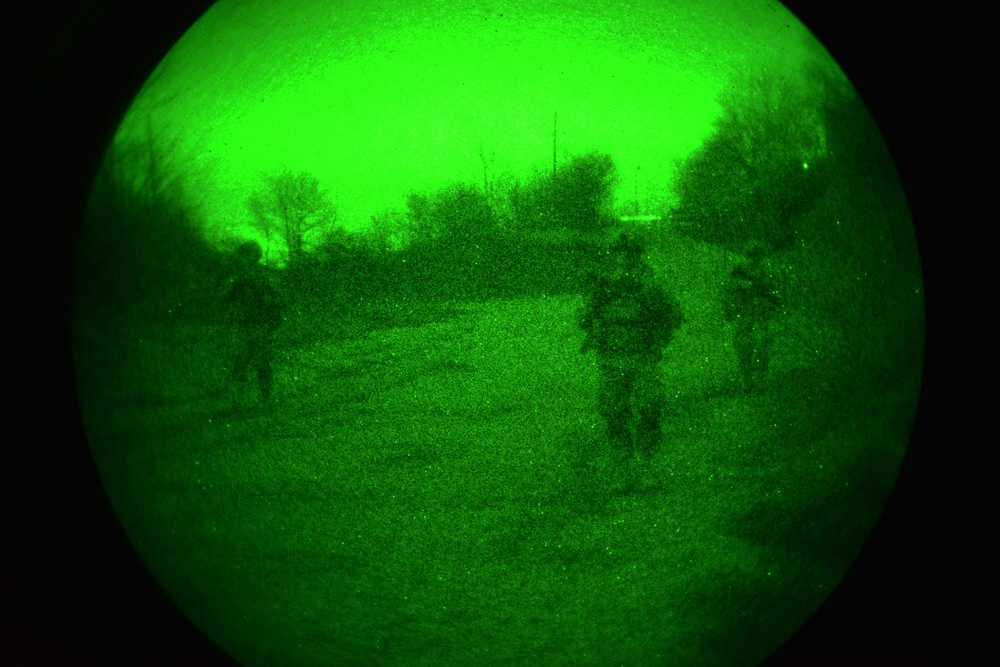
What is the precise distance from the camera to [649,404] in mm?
2215

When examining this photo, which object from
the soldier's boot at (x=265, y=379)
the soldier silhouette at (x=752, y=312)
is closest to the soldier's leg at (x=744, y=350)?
the soldier silhouette at (x=752, y=312)

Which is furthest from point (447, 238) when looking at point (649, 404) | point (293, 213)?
point (649, 404)

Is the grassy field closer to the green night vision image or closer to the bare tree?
the green night vision image

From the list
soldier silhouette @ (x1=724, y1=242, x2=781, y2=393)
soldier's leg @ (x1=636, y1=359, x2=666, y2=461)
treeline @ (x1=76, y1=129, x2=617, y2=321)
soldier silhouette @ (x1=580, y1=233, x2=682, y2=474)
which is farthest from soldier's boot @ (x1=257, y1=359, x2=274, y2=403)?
soldier silhouette @ (x1=724, y1=242, x2=781, y2=393)

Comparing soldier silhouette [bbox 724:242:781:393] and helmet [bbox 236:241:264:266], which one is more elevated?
helmet [bbox 236:241:264:266]

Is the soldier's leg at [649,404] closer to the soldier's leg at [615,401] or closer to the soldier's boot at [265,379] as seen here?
the soldier's leg at [615,401]

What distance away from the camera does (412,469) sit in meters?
2.19

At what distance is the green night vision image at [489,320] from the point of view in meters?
2.16

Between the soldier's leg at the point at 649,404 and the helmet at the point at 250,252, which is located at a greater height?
the helmet at the point at 250,252

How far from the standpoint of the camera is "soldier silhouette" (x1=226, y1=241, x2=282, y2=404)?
7.25ft

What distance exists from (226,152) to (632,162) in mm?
894

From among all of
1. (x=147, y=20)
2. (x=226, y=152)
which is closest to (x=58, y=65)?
(x=147, y=20)

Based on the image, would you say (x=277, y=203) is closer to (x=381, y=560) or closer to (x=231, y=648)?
(x=381, y=560)

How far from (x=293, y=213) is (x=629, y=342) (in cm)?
77
